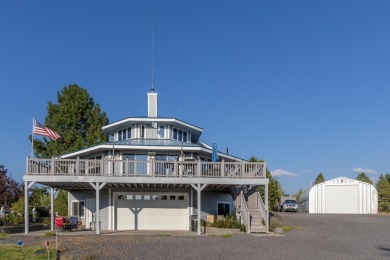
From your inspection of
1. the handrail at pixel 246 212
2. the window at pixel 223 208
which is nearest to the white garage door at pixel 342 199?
the window at pixel 223 208

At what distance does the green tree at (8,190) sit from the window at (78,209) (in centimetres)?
688

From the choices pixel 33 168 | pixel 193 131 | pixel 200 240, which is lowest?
pixel 200 240

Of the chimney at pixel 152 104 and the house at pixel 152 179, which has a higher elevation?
the chimney at pixel 152 104

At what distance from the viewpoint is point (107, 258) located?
44.6 feet

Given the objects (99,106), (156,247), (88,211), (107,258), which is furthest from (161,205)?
(99,106)

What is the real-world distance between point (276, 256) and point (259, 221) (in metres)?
8.61

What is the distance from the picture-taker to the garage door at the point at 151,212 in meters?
25.9

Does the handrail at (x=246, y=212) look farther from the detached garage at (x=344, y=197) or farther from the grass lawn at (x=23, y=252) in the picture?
the detached garage at (x=344, y=197)

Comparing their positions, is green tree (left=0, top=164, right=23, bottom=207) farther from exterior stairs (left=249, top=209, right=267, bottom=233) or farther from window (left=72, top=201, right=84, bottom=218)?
exterior stairs (left=249, top=209, right=267, bottom=233)

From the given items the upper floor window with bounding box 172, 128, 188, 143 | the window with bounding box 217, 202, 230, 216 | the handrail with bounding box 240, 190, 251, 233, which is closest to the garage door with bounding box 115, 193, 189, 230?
the window with bounding box 217, 202, 230, 216

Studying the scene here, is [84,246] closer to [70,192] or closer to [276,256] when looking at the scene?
[276,256]

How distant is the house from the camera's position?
2223cm

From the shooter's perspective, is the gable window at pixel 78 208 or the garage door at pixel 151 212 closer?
the garage door at pixel 151 212

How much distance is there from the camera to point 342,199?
139 ft
